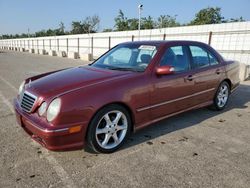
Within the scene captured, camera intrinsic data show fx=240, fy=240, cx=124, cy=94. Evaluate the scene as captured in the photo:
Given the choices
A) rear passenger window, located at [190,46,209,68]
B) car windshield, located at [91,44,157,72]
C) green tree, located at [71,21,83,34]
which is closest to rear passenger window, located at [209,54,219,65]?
rear passenger window, located at [190,46,209,68]

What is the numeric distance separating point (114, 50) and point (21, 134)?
7.51 feet

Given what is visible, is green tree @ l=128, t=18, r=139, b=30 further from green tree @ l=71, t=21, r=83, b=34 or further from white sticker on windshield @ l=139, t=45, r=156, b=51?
white sticker on windshield @ l=139, t=45, r=156, b=51

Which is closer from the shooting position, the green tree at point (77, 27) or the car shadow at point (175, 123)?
the car shadow at point (175, 123)

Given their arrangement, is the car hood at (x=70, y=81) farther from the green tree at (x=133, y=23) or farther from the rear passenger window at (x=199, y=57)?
the green tree at (x=133, y=23)

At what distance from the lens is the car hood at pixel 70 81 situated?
3106 millimetres

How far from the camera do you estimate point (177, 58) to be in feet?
13.9

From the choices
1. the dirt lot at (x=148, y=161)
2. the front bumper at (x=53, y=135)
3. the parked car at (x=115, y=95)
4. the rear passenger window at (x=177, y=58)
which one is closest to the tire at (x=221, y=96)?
the parked car at (x=115, y=95)

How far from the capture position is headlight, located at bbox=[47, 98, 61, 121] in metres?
2.83

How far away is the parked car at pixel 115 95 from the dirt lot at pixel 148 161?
0.28 meters

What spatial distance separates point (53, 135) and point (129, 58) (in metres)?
2.00

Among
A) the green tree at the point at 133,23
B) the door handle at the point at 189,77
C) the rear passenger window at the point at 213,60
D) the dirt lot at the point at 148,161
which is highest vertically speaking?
the green tree at the point at 133,23

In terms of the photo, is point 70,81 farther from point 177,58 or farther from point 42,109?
point 177,58

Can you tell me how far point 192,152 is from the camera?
3.40 meters

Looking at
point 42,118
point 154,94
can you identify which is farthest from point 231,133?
point 42,118
